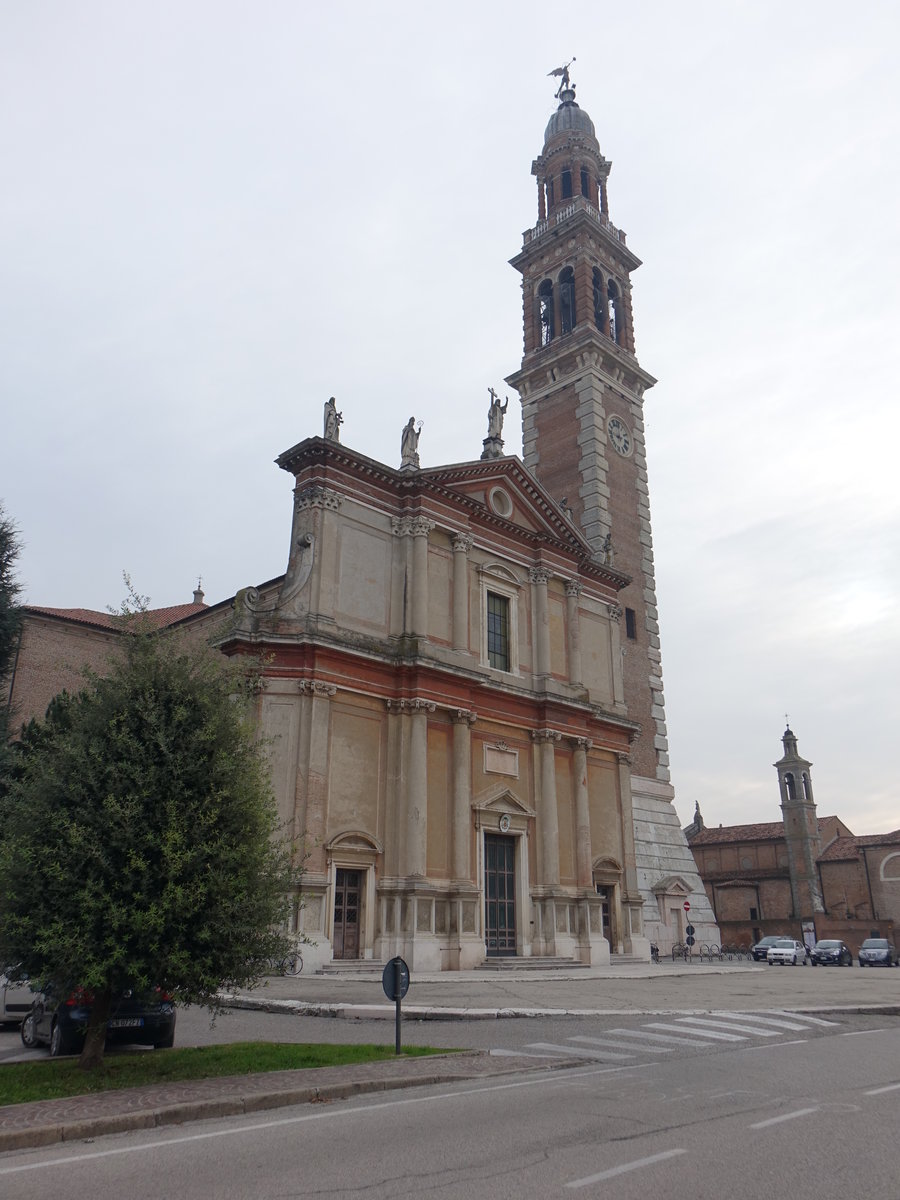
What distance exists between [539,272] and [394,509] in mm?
24324

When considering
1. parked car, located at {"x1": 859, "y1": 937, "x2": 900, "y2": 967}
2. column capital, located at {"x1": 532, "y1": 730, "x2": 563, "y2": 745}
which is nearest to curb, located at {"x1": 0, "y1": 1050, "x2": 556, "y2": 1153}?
column capital, located at {"x1": 532, "y1": 730, "x2": 563, "y2": 745}

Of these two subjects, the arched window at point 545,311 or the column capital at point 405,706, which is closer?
the column capital at point 405,706

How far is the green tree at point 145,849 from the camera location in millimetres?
9406

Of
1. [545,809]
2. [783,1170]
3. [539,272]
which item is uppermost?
[539,272]

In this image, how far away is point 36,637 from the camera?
32312 millimetres

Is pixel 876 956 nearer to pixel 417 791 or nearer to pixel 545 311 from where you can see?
pixel 417 791

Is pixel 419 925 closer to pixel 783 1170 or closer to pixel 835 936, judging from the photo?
pixel 783 1170

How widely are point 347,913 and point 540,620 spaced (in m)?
12.0

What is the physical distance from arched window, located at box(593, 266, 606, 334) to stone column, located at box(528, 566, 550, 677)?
18.0 m

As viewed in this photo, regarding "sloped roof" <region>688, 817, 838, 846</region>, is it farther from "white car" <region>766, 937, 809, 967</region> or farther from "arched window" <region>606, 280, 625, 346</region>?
"arched window" <region>606, 280, 625, 346</region>

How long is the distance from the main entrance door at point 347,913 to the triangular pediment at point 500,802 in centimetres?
456

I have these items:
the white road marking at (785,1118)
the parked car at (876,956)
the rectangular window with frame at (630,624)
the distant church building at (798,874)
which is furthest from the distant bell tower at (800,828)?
the white road marking at (785,1118)

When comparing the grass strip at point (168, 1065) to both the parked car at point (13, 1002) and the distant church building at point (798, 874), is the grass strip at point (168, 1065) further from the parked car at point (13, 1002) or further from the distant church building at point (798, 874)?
the distant church building at point (798, 874)

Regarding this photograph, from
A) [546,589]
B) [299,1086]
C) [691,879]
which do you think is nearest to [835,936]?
[691,879]
